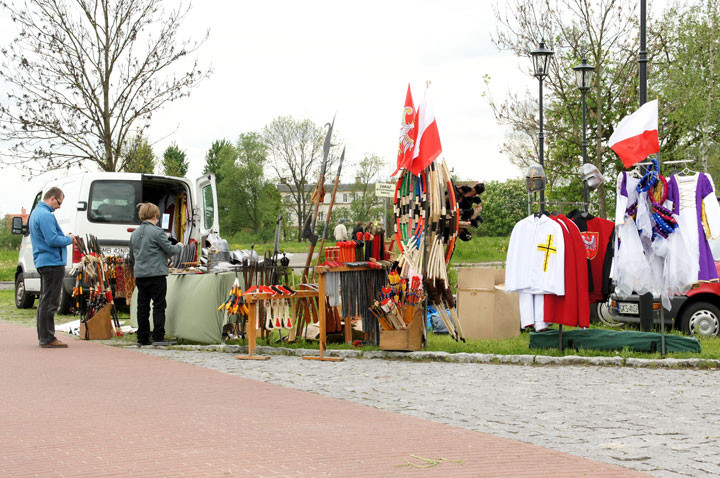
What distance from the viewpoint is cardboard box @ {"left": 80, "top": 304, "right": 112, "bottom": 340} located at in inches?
480

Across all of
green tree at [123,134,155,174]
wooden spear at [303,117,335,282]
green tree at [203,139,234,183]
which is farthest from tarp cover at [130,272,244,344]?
green tree at [203,139,234,183]

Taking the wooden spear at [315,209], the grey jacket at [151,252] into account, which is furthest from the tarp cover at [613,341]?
the grey jacket at [151,252]

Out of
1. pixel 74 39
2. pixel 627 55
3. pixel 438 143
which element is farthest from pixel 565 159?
pixel 438 143

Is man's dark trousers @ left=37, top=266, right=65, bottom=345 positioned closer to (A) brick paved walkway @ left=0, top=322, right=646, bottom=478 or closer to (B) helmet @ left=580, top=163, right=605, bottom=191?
(A) brick paved walkway @ left=0, top=322, right=646, bottom=478

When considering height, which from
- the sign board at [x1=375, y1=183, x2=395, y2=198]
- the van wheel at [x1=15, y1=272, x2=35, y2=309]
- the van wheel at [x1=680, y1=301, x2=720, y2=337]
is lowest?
the van wheel at [x1=680, y1=301, x2=720, y2=337]

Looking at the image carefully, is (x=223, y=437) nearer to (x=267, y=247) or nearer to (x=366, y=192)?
(x=267, y=247)

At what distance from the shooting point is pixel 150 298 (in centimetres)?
1114

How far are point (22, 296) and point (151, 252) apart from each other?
33.2 feet

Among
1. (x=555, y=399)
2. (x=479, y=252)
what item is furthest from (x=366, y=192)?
(x=555, y=399)

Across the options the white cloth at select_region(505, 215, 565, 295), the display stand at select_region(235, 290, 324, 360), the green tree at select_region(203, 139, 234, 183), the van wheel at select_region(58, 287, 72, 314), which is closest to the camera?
the white cloth at select_region(505, 215, 565, 295)

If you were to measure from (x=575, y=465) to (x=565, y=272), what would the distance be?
4790mm

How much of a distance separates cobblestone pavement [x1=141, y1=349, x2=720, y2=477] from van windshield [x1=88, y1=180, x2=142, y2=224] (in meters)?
6.29

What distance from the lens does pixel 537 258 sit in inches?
378

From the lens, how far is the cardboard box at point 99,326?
480 inches
